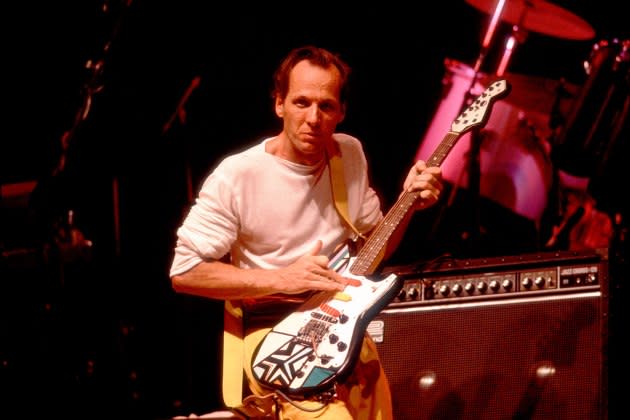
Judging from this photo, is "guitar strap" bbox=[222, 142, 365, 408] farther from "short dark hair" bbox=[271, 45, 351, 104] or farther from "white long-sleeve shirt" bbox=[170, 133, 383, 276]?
"short dark hair" bbox=[271, 45, 351, 104]

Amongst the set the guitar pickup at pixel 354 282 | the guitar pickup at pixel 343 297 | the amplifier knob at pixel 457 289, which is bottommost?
the amplifier knob at pixel 457 289

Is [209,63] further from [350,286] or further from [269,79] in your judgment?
[350,286]

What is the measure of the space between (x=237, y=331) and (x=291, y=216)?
423 millimetres

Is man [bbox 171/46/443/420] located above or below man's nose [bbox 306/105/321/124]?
below

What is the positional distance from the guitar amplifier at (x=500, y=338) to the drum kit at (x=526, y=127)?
1.42 metres

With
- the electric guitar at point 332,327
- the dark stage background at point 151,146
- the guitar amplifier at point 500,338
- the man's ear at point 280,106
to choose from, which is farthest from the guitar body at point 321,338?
the dark stage background at point 151,146

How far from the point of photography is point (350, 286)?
10.5 feet

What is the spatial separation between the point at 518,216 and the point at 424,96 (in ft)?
3.15

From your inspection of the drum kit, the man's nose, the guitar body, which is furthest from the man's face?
the drum kit

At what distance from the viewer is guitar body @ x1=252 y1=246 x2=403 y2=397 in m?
3.01

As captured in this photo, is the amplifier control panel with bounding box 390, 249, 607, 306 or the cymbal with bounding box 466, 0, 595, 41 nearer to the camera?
the amplifier control panel with bounding box 390, 249, 607, 306

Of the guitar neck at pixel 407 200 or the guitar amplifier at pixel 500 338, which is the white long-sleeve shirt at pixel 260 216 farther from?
the guitar amplifier at pixel 500 338

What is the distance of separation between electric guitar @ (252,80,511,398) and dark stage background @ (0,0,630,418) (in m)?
1.67

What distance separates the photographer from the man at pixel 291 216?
3.24m
